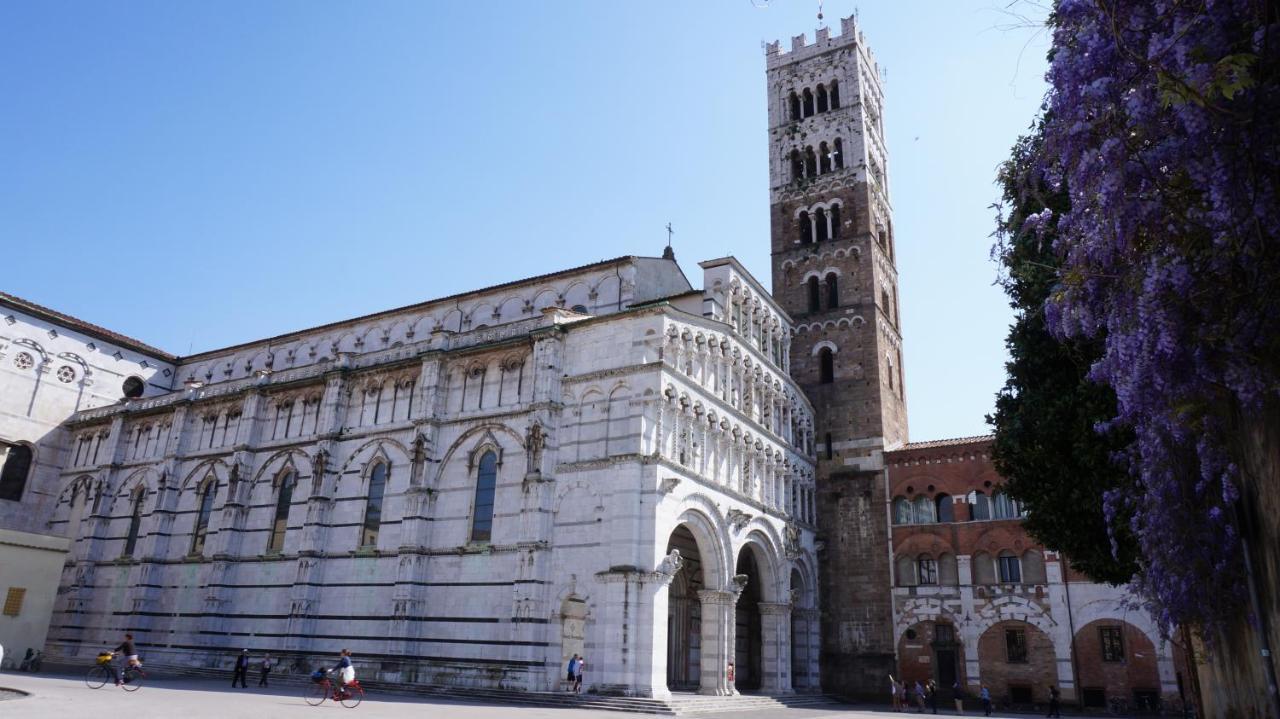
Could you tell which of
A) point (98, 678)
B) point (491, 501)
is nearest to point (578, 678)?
point (491, 501)

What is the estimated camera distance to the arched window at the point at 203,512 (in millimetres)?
34031

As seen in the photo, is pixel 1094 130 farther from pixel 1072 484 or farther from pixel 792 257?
pixel 792 257

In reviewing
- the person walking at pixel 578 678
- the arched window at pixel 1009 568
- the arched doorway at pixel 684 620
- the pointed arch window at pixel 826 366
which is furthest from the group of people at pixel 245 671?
the arched window at pixel 1009 568

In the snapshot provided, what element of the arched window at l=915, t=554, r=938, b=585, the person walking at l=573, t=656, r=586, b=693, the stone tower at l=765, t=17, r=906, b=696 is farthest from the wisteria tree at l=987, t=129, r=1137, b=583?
the stone tower at l=765, t=17, r=906, b=696

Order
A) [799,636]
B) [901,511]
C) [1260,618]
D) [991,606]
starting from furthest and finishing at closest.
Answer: [901,511] → [799,636] → [991,606] → [1260,618]

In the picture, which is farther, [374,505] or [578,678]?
[374,505]

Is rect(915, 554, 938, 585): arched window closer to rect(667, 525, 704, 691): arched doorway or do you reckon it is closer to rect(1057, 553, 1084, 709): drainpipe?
rect(1057, 553, 1084, 709): drainpipe

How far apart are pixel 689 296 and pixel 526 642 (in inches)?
511

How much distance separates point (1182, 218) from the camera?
7.16m

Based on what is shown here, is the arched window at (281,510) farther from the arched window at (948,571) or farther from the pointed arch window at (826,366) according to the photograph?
the arched window at (948,571)

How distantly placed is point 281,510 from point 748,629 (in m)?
18.7

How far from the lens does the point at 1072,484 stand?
52.7 ft

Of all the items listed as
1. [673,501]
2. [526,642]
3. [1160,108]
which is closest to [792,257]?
[673,501]

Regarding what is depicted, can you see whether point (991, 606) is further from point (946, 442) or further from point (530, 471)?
point (530, 471)
